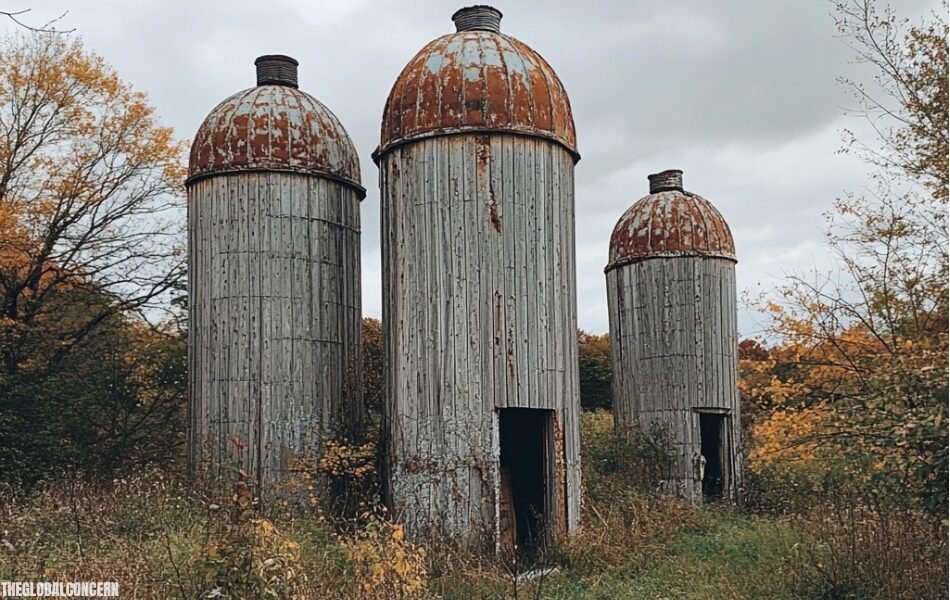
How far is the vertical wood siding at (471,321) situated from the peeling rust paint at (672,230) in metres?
6.13

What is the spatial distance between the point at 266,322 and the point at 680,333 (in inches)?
316

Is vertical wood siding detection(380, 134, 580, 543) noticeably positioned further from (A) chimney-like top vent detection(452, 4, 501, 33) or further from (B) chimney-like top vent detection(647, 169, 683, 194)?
(B) chimney-like top vent detection(647, 169, 683, 194)

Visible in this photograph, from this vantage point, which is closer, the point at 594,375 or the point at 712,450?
the point at 712,450

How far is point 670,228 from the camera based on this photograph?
741 inches

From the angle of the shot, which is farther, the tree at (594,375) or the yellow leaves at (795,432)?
the tree at (594,375)

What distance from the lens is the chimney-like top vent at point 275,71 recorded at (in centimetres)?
1595

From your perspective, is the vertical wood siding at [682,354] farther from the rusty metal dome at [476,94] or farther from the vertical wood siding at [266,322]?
the vertical wood siding at [266,322]

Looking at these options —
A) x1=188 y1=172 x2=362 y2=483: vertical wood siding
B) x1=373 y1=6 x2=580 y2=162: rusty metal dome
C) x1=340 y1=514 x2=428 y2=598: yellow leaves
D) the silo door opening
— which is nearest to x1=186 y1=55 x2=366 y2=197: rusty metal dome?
x1=188 y1=172 x2=362 y2=483: vertical wood siding

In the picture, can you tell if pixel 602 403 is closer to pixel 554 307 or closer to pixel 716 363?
pixel 716 363

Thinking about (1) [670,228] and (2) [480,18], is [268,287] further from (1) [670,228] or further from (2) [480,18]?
(1) [670,228]

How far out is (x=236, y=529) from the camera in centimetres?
708

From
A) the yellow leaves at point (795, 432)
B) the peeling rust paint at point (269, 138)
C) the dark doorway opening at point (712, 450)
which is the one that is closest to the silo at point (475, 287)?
the peeling rust paint at point (269, 138)

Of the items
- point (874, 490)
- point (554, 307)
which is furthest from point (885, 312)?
point (554, 307)

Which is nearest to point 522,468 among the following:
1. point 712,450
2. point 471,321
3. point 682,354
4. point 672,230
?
point 471,321
